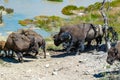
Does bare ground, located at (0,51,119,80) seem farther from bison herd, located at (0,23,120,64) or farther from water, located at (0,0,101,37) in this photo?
water, located at (0,0,101,37)

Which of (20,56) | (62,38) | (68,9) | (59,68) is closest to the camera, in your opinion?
(59,68)

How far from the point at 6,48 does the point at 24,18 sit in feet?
59.7

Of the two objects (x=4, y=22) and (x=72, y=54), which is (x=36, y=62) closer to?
(x=72, y=54)

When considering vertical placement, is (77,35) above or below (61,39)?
above

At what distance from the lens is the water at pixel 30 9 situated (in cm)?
3693

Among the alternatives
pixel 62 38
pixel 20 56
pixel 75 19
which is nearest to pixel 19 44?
pixel 20 56

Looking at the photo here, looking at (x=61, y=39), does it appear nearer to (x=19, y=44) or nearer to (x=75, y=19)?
(x=19, y=44)

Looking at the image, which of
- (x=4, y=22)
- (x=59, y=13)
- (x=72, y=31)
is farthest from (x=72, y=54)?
(x=59, y=13)

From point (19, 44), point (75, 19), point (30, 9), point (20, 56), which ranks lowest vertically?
point (75, 19)

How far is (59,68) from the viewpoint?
19.1 metres

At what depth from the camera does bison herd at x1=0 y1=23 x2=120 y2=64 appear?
70.7ft

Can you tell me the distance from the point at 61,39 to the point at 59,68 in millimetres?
3915

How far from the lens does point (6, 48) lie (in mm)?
22000

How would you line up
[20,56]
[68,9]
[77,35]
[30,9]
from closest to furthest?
[20,56]
[77,35]
[30,9]
[68,9]
